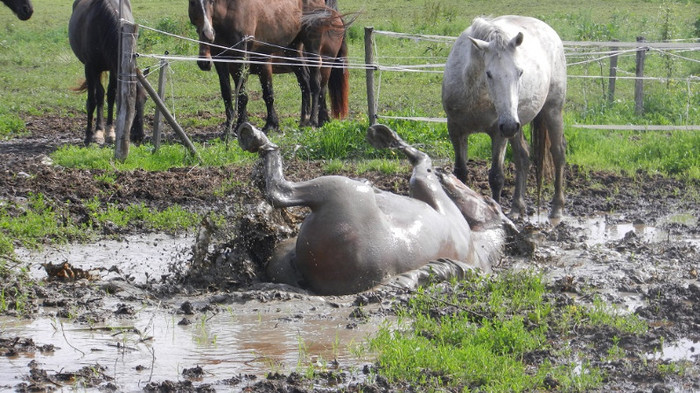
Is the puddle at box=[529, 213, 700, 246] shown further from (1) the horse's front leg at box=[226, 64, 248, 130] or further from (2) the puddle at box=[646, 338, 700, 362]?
(1) the horse's front leg at box=[226, 64, 248, 130]

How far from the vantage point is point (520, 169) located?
9.02 m

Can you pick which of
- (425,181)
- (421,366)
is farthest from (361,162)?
(421,366)

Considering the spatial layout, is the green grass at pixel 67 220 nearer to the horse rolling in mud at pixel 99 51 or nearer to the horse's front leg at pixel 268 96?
the horse rolling in mud at pixel 99 51

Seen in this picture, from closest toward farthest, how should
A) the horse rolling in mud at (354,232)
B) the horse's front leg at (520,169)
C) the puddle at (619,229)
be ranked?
1. the horse rolling in mud at (354,232)
2. the puddle at (619,229)
3. the horse's front leg at (520,169)

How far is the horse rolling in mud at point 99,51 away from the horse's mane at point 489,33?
16.7 feet

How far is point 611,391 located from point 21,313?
124 inches

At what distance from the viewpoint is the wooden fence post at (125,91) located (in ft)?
33.1

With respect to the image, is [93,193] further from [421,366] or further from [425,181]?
[421,366]

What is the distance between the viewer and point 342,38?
49.1 ft

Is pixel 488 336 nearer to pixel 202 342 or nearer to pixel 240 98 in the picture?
pixel 202 342

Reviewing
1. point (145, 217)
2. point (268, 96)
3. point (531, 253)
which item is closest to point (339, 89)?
point (268, 96)

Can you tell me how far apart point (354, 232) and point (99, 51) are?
7338 millimetres

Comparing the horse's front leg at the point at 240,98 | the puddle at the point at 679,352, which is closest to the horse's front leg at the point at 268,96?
the horse's front leg at the point at 240,98

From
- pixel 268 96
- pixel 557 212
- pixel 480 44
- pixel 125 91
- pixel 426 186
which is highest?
pixel 480 44
